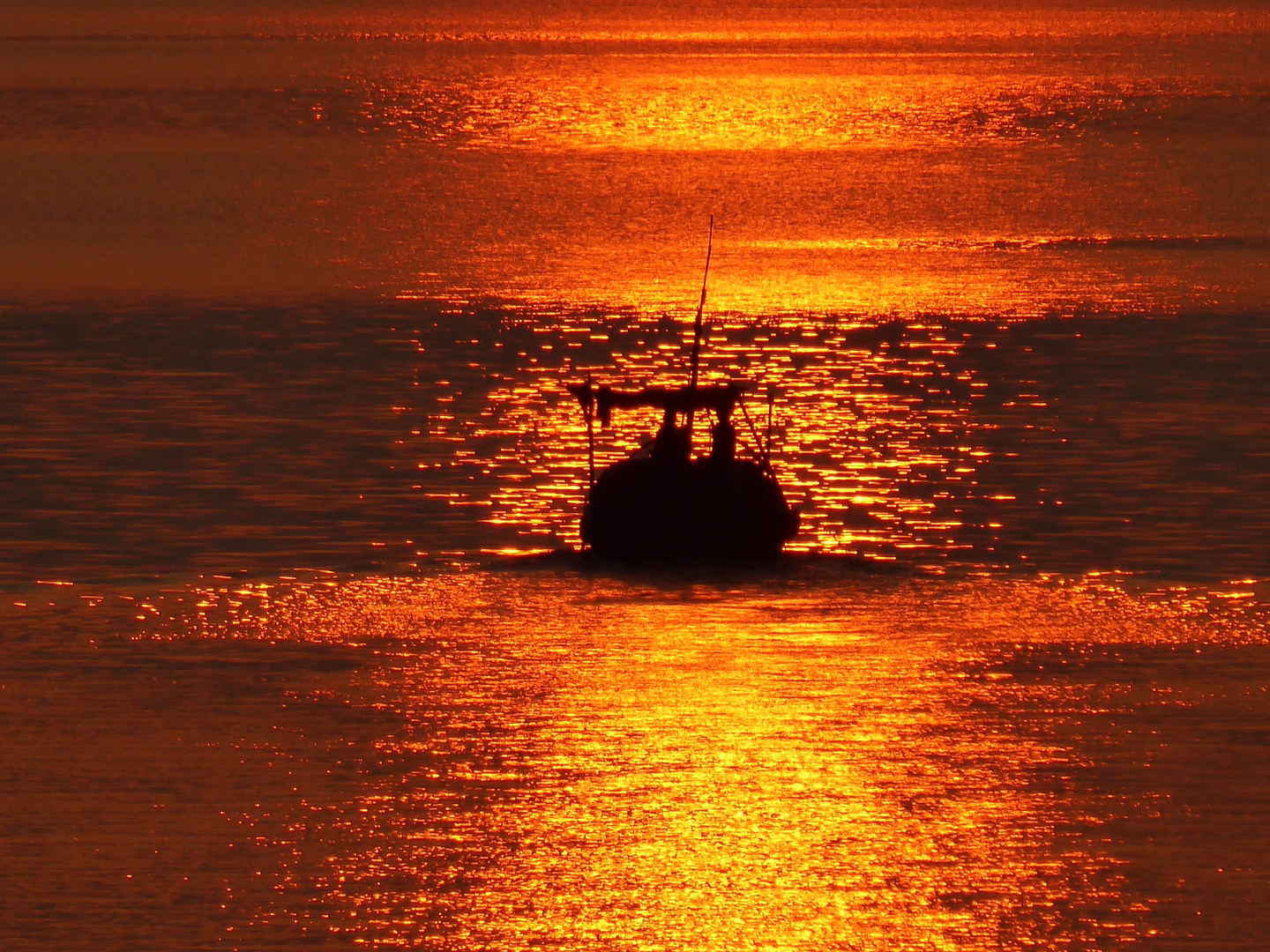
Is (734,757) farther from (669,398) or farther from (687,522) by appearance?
(669,398)

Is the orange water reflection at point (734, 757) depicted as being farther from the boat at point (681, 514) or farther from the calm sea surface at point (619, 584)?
the boat at point (681, 514)

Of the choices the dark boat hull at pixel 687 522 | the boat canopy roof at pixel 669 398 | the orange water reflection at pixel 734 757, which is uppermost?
the boat canopy roof at pixel 669 398

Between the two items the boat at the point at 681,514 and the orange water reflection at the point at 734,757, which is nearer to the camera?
the orange water reflection at the point at 734,757

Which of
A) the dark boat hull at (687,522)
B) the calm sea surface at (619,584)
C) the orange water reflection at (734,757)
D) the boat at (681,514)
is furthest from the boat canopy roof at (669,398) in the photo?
the orange water reflection at (734,757)

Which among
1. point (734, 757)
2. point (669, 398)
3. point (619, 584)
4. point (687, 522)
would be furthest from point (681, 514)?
point (734, 757)

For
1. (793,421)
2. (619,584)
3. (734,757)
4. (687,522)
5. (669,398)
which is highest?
(669,398)

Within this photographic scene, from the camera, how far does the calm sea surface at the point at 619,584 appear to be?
50.7ft

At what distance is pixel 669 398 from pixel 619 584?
9.69 ft

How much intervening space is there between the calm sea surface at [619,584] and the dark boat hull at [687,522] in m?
0.42

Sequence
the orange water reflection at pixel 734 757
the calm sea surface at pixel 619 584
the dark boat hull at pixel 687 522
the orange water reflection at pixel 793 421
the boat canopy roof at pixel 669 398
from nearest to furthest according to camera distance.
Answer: the orange water reflection at pixel 734 757, the calm sea surface at pixel 619 584, the dark boat hull at pixel 687 522, the boat canopy roof at pixel 669 398, the orange water reflection at pixel 793 421

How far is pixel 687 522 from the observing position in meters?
23.4

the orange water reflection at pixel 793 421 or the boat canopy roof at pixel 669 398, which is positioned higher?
the boat canopy roof at pixel 669 398

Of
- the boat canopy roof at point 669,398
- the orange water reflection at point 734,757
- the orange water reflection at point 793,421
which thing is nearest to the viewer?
the orange water reflection at point 734,757

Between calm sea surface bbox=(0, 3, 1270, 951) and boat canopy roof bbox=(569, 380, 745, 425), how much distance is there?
436mm
